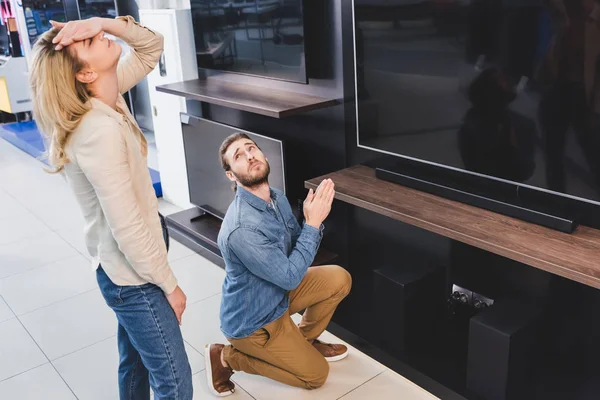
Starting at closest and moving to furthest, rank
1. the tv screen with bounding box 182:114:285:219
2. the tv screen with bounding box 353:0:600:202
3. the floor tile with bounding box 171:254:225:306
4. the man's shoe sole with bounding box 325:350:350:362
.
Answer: the tv screen with bounding box 353:0:600:202 < the man's shoe sole with bounding box 325:350:350:362 < the floor tile with bounding box 171:254:225:306 < the tv screen with bounding box 182:114:285:219

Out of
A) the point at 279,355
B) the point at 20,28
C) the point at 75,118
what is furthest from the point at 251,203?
the point at 20,28

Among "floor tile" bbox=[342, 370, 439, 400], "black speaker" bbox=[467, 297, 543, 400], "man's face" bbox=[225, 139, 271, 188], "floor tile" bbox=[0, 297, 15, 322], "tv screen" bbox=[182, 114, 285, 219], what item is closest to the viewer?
"black speaker" bbox=[467, 297, 543, 400]

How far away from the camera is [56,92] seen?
1.45 meters

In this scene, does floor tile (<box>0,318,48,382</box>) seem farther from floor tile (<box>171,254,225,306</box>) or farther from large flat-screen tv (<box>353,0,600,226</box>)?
large flat-screen tv (<box>353,0,600,226</box>)

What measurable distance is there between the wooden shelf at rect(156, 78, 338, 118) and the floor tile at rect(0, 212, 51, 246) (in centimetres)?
156

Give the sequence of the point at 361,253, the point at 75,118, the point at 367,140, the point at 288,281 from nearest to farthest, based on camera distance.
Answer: the point at 75,118
the point at 288,281
the point at 367,140
the point at 361,253

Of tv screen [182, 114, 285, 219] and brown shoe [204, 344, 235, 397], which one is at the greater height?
tv screen [182, 114, 285, 219]

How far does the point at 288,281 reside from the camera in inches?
81.7

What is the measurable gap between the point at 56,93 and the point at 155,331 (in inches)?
26.4

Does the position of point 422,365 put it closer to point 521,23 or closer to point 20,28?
point 521,23

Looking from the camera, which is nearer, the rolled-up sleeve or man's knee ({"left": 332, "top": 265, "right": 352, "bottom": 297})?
the rolled-up sleeve

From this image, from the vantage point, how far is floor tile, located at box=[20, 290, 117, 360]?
2.73 meters

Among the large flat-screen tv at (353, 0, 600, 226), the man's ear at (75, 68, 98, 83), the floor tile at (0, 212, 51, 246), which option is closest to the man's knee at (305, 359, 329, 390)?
the large flat-screen tv at (353, 0, 600, 226)

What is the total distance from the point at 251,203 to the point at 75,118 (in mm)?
772
